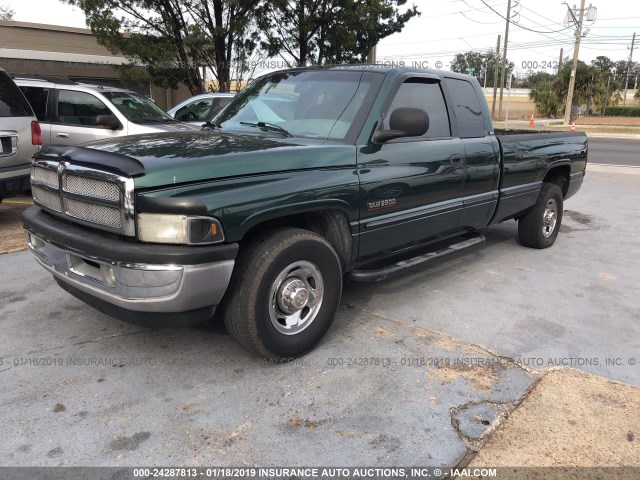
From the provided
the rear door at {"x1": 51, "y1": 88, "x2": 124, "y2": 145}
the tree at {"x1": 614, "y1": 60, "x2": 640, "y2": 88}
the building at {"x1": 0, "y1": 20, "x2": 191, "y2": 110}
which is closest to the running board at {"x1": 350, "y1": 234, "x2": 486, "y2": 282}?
the rear door at {"x1": 51, "y1": 88, "x2": 124, "y2": 145}

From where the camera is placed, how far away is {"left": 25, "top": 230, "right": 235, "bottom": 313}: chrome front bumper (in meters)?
2.77

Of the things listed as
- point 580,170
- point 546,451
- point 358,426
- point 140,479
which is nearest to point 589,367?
point 546,451

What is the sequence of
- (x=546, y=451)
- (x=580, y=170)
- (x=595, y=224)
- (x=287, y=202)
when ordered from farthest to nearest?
(x=595, y=224) → (x=580, y=170) → (x=287, y=202) → (x=546, y=451)

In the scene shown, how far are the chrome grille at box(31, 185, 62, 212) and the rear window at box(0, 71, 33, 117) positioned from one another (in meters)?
3.75

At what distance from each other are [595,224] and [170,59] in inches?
432

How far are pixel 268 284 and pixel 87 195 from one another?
3.82 feet

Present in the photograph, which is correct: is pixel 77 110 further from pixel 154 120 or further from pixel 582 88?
pixel 582 88

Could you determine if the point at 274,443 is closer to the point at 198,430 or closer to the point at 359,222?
the point at 198,430

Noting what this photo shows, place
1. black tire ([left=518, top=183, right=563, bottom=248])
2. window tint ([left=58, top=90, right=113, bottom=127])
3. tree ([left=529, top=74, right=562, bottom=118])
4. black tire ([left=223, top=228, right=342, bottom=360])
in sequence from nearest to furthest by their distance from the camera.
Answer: black tire ([left=223, top=228, right=342, bottom=360])
black tire ([left=518, top=183, right=563, bottom=248])
window tint ([left=58, top=90, right=113, bottom=127])
tree ([left=529, top=74, right=562, bottom=118])

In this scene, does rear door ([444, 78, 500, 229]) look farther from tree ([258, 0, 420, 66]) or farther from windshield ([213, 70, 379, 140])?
tree ([258, 0, 420, 66])

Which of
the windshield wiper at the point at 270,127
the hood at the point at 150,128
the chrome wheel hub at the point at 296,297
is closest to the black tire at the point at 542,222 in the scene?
the windshield wiper at the point at 270,127

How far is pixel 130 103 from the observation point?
892 centimetres

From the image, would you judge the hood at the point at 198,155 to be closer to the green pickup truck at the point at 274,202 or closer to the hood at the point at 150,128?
the green pickup truck at the point at 274,202

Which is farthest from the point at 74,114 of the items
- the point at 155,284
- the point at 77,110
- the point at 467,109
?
the point at 155,284
